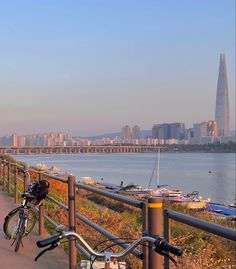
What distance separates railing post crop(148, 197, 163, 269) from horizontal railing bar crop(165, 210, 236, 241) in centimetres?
7

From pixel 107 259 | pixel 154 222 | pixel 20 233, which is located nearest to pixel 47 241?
pixel 107 259

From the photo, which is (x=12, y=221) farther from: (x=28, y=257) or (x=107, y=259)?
(x=107, y=259)

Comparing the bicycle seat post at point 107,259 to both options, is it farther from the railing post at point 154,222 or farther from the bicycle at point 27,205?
the bicycle at point 27,205

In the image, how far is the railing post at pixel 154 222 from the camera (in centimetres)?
338

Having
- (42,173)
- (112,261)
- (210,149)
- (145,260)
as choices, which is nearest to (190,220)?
(112,261)

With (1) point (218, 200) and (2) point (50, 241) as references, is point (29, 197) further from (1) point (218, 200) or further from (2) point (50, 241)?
(1) point (218, 200)

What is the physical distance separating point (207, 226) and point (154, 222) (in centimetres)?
72

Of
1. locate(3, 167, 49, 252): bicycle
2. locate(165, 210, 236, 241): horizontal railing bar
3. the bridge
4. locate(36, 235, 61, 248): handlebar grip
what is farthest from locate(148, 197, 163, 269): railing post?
the bridge

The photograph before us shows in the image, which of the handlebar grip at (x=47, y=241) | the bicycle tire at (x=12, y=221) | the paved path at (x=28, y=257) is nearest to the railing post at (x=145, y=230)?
the handlebar grip at (x=47, y=241)

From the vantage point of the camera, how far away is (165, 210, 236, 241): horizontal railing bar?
247 cm

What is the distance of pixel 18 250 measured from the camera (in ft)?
22.8

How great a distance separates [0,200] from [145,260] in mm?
9911

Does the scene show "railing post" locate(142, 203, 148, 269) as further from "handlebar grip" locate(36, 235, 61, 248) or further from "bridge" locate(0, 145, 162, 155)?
"bridge" locate(0, 145, 162, 155)

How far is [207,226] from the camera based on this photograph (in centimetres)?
274
